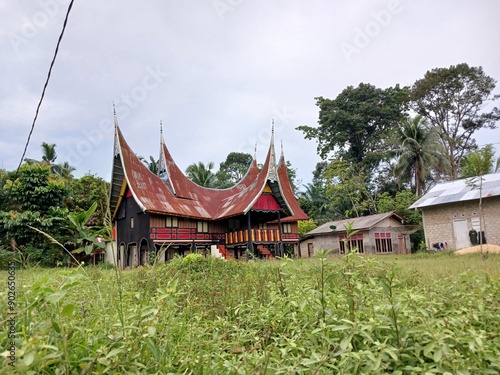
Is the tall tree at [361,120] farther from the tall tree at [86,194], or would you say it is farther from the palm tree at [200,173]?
the tall tree at [86,194]

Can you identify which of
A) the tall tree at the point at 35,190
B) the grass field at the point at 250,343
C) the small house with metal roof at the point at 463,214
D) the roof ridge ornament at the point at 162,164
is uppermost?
the roof ridge ornament at the point at 162,164

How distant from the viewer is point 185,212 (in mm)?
17641

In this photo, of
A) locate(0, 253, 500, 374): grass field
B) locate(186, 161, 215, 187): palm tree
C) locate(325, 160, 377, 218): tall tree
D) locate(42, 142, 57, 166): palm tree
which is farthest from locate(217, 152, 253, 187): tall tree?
locate(0, 253, 500, 374): grass field

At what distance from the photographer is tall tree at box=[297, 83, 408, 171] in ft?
105

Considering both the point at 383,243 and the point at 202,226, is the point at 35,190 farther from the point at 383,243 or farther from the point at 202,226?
the point at 383,243

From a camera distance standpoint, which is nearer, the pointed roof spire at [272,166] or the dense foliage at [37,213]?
the dense foliage at [37,213]

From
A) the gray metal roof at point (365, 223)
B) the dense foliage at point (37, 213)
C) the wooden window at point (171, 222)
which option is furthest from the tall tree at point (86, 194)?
the gray metal roof at point (365, 223)

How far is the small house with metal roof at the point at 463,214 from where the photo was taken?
17344 millimetres

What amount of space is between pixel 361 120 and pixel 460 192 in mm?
14807

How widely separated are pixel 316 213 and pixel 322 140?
7.26 meters

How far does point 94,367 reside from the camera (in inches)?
56.3

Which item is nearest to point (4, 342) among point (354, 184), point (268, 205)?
point (268, 205)

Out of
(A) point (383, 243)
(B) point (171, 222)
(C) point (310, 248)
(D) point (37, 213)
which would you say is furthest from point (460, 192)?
(D) point (37, 213)

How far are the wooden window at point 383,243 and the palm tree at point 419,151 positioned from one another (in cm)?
699
